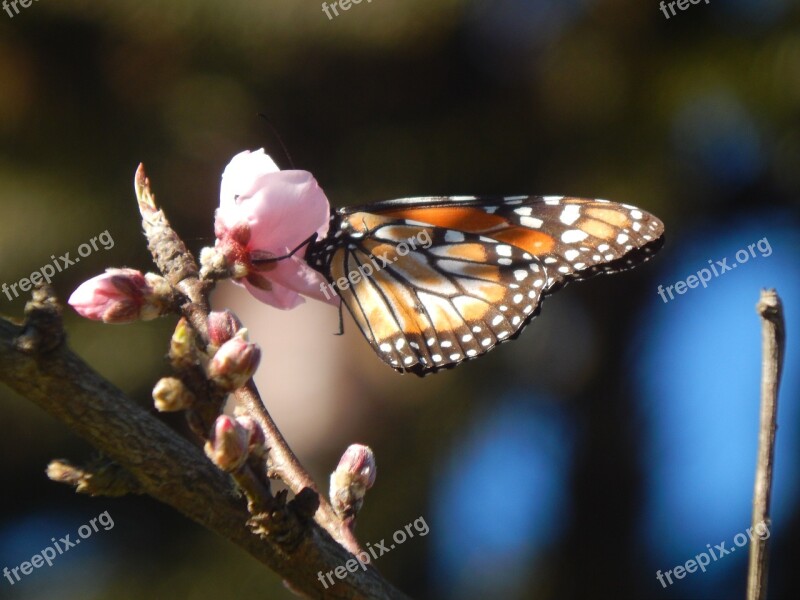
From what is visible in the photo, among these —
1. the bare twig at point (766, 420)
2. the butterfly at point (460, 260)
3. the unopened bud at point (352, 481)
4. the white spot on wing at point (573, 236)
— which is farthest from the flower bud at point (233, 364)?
the white spot on wing at point (573, 236)

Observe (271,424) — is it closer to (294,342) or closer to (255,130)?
(294,342)

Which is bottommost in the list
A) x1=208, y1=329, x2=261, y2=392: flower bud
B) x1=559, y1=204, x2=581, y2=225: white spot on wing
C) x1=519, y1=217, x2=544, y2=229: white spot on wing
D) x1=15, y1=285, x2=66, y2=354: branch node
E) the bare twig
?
the bare twig

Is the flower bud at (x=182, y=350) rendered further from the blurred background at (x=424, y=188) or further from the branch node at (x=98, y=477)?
the blurred background at (x=424, y=188)

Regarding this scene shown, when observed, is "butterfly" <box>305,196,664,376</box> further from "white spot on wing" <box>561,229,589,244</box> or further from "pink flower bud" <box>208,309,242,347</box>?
"pink flower bud" <box>208,309,242,347</box>

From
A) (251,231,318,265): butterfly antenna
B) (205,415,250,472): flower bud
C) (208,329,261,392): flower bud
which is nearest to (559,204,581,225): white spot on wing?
(251,231,318,265): butterfly antenna

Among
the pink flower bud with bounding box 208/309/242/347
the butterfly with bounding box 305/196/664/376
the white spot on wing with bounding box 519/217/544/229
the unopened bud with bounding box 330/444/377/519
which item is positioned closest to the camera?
the pink flower bud with bounding box 208/309/242/347

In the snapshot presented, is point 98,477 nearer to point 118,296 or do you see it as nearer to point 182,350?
point 182,350
